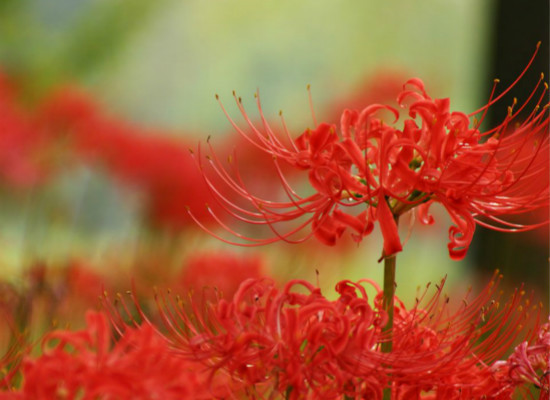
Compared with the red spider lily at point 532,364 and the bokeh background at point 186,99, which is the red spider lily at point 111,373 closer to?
the red spider lily at point 532,364

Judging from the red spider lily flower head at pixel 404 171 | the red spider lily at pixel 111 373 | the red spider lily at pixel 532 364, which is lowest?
the red spider lily at pixel 532 364

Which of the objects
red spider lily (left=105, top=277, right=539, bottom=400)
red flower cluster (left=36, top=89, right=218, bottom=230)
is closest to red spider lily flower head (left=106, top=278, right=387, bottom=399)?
red spider lily (left=105, top=277, right=539, bottom=400)

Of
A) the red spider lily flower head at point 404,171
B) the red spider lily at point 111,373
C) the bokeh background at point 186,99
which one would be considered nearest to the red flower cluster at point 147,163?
the bokeh background at point 186,99

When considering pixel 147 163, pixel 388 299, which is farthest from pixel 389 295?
pixel 147 163

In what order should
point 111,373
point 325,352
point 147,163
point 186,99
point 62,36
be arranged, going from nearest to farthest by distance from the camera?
1. point 111,373
2. point 325,352
3. point 147,163
4. point 62,36
5. point 186,99

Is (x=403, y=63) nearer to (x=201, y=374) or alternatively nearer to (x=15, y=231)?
(x=15, y=231)

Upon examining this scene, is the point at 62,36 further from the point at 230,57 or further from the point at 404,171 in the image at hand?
the point at 404,171

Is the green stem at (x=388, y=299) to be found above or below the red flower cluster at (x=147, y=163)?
above
